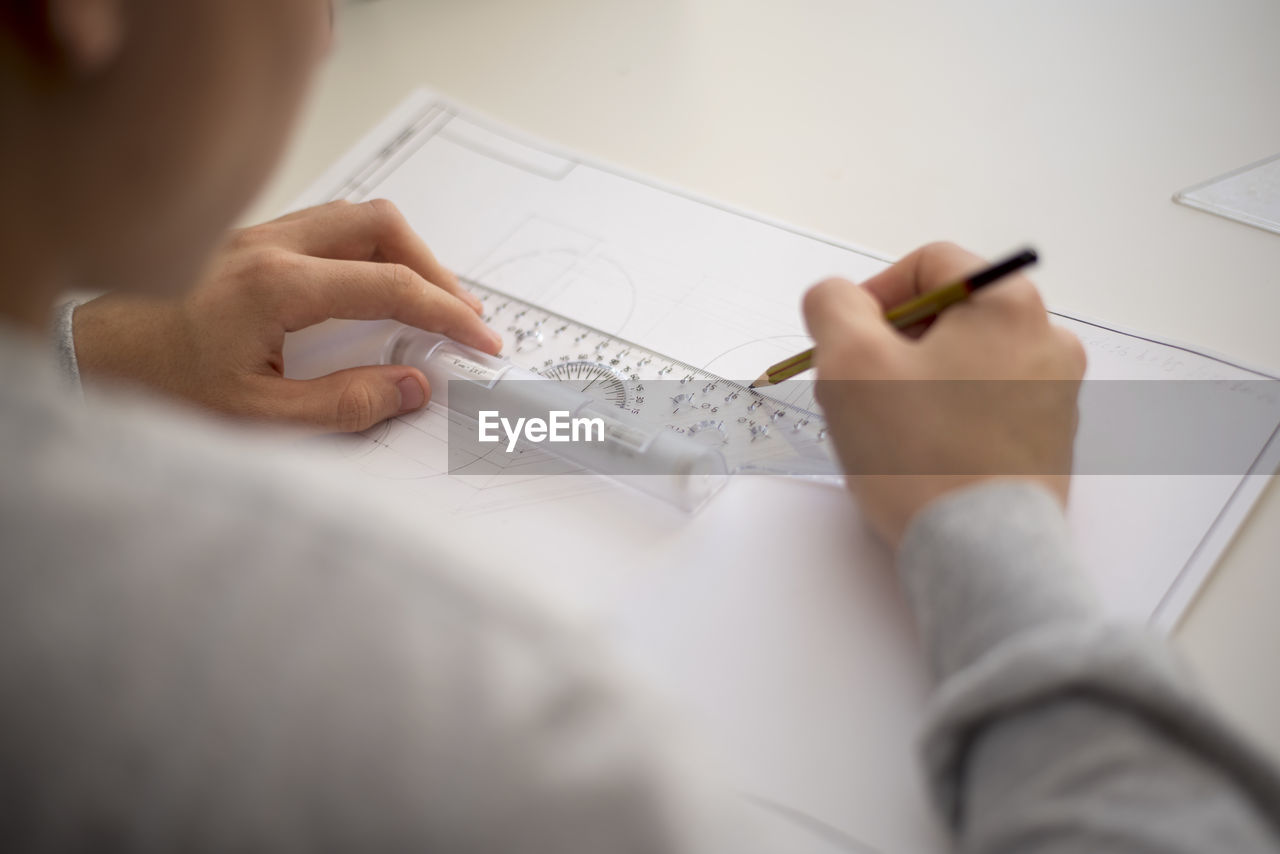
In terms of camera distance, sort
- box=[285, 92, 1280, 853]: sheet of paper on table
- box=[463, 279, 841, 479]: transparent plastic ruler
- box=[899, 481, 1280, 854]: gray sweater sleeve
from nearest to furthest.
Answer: box=[899, 481, 1280, 854]: gray sweater sleeve
box=[285, 92, 1280, 853]: sheet of paper on table
box=[463, 279, 841, 479]: transparent plastic ruler

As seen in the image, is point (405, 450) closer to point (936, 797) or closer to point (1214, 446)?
point (936, 797)

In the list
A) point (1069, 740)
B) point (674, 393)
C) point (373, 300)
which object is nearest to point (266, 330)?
point (373, 300)

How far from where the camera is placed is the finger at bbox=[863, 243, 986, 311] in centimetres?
57

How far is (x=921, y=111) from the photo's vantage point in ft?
2.80

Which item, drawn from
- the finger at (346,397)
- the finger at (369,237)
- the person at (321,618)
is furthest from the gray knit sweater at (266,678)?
the finger at (369,237)

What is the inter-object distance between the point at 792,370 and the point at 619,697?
1.23 ft

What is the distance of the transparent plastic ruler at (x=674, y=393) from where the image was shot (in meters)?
0.62

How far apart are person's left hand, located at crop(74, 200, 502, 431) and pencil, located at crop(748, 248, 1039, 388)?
0.27 meters

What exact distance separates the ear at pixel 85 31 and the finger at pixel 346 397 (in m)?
0.34

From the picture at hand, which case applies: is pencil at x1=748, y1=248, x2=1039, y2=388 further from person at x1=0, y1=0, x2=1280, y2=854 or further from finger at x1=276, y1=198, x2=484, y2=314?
finger at x1=276, y1=198, x2=484, y2=314

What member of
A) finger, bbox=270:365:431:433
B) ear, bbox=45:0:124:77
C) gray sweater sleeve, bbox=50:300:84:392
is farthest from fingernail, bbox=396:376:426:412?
ear, bbox=45:0:124:77

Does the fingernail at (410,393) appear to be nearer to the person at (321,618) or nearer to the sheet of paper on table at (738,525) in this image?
the sheet of paper on table at (738,525)

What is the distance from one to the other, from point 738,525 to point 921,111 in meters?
0.47

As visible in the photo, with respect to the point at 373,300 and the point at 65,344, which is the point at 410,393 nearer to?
the point at 373,300
